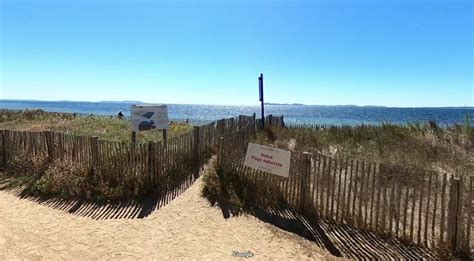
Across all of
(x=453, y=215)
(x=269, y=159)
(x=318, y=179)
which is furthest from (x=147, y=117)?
(x=453, y=215)

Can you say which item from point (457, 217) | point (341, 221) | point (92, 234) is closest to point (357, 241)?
point (341, 221)

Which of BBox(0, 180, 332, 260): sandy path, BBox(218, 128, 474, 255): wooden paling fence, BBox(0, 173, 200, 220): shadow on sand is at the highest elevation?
BBox(218, 128, 474, 255): wooden paling fence

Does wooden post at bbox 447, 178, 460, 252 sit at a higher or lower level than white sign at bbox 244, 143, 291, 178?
lower

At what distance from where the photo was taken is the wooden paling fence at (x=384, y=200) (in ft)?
17.3

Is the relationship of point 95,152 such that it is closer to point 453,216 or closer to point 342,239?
point 342,239

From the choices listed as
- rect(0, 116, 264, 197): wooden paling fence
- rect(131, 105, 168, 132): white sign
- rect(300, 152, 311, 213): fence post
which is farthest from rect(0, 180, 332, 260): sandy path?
rect(131, 105, 168, 132): white sign

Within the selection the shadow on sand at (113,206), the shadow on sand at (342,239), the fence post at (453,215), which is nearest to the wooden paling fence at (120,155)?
the shadow on sand at (113,206)

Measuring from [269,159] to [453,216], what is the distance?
3285 millimetres

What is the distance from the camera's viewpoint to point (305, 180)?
686 cm

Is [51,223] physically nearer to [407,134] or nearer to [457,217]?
[457,217]

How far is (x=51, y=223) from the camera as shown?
6.86 metres

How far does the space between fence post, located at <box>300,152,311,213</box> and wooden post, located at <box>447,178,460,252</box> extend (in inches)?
90.9

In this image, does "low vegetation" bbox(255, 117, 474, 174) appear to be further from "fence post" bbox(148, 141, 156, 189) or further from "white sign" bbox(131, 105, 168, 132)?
"fence post" bbox(148, 141, 156, 189)

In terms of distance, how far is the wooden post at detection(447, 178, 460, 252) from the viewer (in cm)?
521
